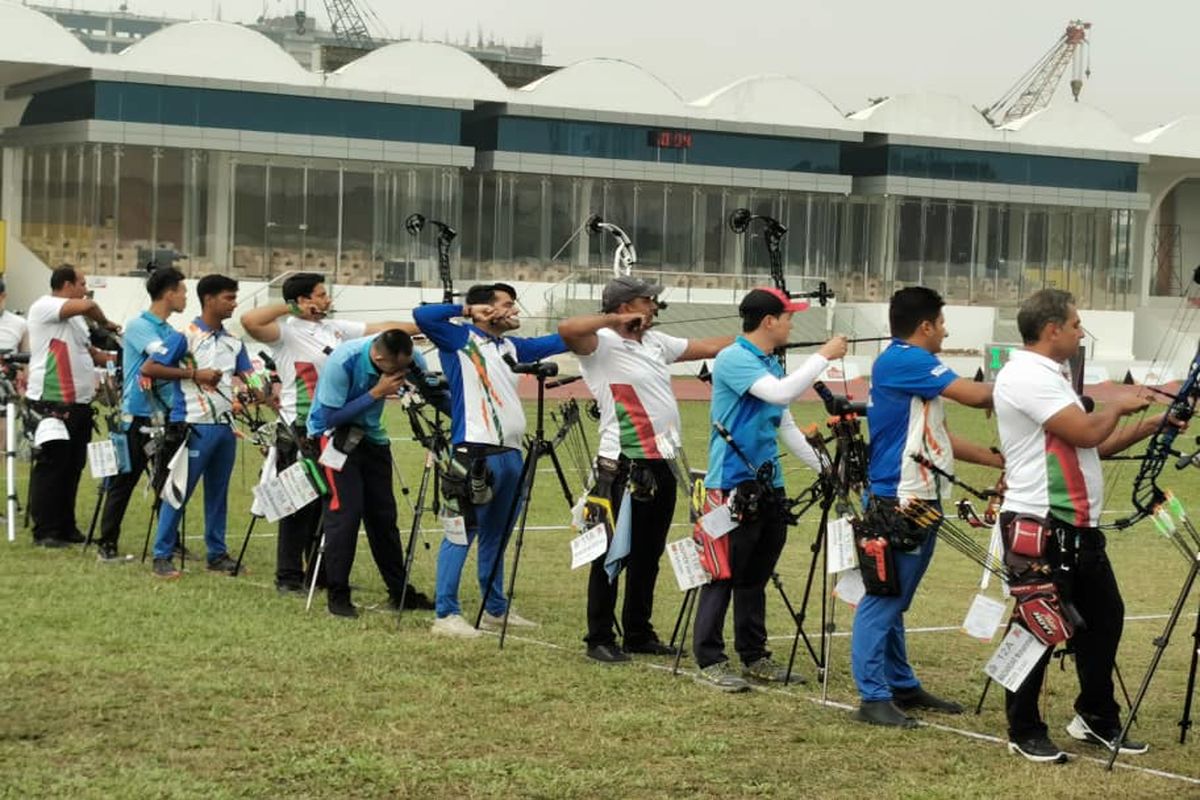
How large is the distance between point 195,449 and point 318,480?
1526 mm

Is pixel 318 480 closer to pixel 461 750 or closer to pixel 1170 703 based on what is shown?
pixel 461 750

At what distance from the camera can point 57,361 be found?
14.4 metres

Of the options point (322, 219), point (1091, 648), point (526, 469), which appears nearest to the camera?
point (1091, 648)

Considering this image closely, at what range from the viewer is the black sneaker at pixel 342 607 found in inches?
439

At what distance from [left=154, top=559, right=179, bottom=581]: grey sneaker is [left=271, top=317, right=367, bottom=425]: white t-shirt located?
1198mm

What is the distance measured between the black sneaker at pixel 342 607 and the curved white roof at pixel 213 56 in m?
39.9

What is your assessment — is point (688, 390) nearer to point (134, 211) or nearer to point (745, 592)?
point (134, 211)

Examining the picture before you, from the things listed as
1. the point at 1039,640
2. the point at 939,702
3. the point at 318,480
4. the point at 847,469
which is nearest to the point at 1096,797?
the point at 1039,640

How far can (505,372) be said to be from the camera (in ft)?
34.8

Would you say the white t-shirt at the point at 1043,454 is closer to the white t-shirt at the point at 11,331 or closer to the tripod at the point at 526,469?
the tripod at the point at 526,469

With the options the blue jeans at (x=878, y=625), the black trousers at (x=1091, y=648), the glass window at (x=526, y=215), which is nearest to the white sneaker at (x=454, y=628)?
the blue jeans at (x=878, y=625)

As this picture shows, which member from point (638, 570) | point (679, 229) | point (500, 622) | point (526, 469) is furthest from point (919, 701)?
point (679, 229)

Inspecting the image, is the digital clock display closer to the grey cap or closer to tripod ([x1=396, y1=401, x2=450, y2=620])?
tripod ([x1=396, y1=401, x2=450, y2=620])

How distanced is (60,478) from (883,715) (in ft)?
26.1
